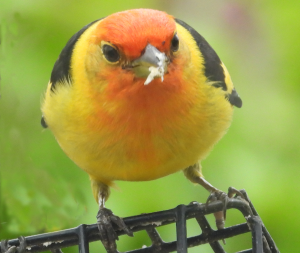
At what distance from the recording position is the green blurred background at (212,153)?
2.39 meters

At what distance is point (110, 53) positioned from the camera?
2146 millimetres

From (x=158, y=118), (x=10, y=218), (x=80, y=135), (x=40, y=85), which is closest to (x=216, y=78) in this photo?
(x=158, y=118)

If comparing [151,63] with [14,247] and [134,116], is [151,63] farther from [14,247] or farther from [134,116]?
[14,247]

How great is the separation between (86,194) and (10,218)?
641mm

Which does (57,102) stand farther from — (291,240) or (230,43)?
(291,240)

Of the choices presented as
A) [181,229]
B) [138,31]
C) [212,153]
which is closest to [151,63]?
[138,31]

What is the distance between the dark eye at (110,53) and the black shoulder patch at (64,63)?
40 centimetres

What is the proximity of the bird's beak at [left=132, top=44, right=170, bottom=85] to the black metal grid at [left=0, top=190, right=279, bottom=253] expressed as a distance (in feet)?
1.60

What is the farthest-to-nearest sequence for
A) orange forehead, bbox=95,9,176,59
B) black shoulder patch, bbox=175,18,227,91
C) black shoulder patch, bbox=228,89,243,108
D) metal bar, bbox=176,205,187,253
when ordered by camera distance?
black shoulder patch, bbox=228,89,243,108
black shoulder patch, bbox=175,18,227,91
orange forehead, bbox=95,9,176,59
metal bar, bbox=176,205,187,253

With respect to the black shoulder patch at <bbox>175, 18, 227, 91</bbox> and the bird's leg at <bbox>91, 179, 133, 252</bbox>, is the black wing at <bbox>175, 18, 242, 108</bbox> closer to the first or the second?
the black shoulder patch at <bbox>175, 18, 227, 91</bbox>

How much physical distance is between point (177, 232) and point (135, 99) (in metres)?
0.55

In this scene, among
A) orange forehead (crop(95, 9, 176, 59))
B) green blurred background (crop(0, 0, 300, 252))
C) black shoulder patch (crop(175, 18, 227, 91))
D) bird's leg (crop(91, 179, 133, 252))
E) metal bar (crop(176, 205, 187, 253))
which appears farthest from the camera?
black shoulder patch (crop(175, 18, 227, 91))

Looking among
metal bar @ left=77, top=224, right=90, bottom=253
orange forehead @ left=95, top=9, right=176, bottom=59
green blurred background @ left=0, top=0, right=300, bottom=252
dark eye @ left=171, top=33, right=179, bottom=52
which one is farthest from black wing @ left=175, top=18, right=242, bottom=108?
metal bar @ left=77, top=224, right=90, bottom=253

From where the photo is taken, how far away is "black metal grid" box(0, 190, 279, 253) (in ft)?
6.44
